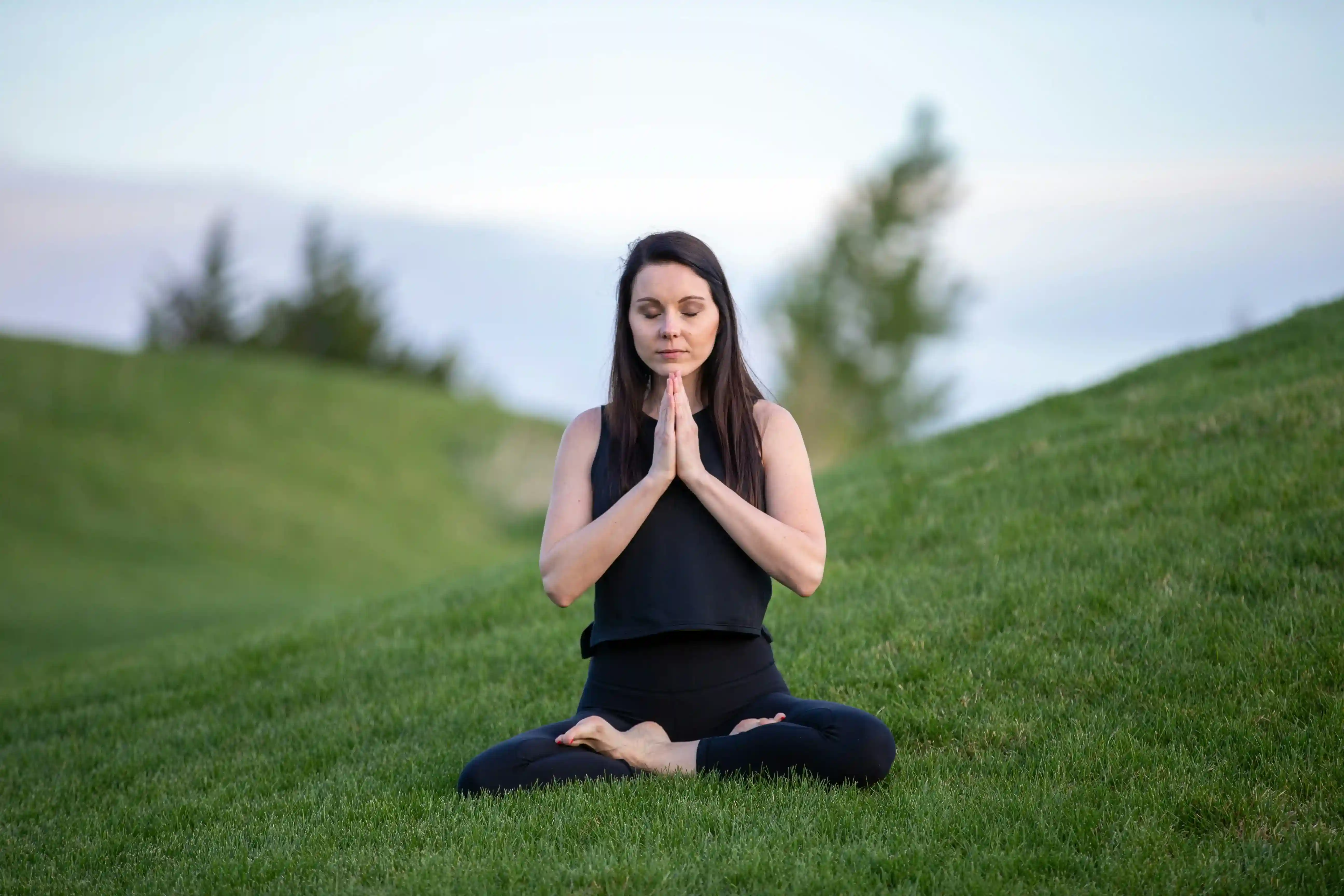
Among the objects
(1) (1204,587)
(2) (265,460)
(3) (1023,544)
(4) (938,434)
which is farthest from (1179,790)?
(2) (265,460)

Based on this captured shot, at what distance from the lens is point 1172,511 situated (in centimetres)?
720

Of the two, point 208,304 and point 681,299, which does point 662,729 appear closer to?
point 681,299

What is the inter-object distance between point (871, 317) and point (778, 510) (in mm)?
42277

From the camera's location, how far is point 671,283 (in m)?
4.41

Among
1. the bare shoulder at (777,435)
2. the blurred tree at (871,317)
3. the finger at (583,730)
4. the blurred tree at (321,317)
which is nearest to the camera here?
the finger at (583,730)

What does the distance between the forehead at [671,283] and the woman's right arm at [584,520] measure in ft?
1.37

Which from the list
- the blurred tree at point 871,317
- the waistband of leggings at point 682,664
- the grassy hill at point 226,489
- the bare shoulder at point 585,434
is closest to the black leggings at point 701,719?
the waistband of leggings at point 682,664

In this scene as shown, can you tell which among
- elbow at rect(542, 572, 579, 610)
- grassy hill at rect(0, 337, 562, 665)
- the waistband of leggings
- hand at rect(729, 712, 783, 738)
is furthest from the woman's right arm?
grassy hill at rect(0, 337, 562, 665)

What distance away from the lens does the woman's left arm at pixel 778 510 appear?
4219mm

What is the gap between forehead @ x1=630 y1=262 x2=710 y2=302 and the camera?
441 cm

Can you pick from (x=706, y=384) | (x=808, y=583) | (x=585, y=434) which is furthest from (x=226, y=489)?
(x=808, y=583)

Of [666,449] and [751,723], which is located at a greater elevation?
[666,449]

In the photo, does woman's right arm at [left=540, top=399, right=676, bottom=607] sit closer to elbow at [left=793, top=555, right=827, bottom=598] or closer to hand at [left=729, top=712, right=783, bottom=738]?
elbow at [left=793, top=555, right=827, bottom=598]

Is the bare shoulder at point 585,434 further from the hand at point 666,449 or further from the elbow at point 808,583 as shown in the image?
the elbow at point 808,583
